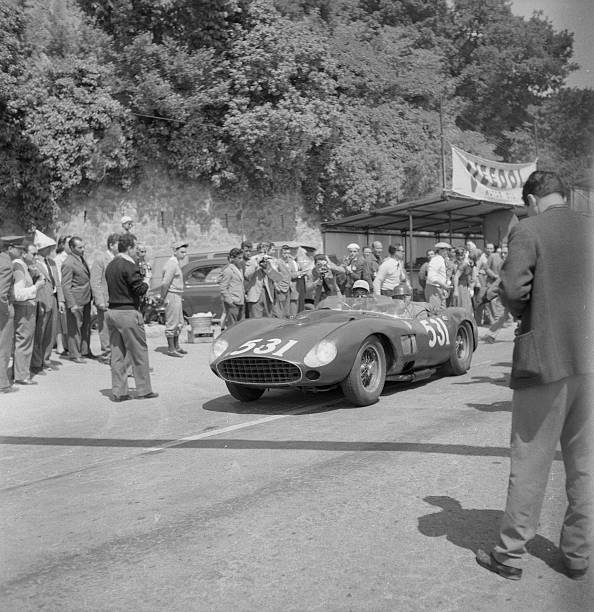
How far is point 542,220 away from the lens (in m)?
3.23

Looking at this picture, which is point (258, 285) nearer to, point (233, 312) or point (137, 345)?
point (233, 312)

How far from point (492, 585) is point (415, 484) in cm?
141

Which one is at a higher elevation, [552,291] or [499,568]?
[552,291]

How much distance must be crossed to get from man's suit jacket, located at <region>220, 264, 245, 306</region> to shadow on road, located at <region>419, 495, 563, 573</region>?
8.74 metres

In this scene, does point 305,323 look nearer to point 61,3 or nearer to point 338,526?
point 338,526

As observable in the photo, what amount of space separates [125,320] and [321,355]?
235 centimetres

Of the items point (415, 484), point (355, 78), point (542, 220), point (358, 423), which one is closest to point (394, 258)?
point (358, 423)

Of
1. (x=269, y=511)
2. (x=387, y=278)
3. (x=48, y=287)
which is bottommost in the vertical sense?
(x=269, y=511)

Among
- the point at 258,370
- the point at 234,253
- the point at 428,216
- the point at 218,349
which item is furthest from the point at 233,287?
the point at 428,216

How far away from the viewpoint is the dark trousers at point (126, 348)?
26.6 feet

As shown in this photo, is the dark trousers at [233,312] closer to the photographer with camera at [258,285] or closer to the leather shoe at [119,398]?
the photographer with camera at [258,285]

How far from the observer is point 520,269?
319 centimetres

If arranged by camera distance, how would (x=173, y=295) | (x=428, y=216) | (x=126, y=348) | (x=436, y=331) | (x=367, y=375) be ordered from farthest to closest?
1. (x=428, y=216)
2. (x=173, y=295)
3. (x=436, y=331)
4. (x=126, y=348)
5. (x=367, y=375)

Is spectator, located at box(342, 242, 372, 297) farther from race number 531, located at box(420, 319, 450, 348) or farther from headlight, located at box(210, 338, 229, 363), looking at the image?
headlight, located at box(210, 338, 229, 363)
